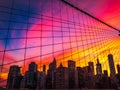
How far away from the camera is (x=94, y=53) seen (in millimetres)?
19188

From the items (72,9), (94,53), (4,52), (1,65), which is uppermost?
(72,9)

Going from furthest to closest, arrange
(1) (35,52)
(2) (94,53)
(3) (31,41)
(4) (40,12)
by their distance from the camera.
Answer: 1. (2) (94,53)
2. (4) (40,12)
3. (3) (31,41)
4. (1) (35,52)

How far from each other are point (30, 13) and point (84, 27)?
29.5 feet

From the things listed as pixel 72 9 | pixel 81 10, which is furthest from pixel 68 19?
pixel 81 10

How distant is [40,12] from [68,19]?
4.52 m

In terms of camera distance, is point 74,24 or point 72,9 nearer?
point 74,24

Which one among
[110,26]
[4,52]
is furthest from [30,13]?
[110,26]

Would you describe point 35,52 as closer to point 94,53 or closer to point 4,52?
point 4,52

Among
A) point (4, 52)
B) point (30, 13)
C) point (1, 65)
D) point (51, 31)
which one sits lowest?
point (1, 65)

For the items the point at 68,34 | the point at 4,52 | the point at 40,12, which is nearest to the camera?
the point at 4,52

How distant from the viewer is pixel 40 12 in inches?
544

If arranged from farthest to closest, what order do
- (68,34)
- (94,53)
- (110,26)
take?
(110,26)
(94,53)
(68,34)

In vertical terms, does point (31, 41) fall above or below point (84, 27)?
below

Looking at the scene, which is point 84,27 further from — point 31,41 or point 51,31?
point 31,41
